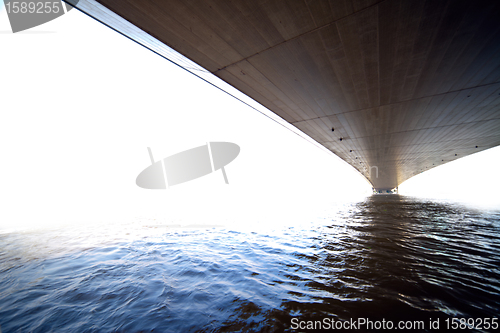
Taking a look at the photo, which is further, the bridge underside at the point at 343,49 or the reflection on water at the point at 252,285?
the bridge underside at the point at 343,49

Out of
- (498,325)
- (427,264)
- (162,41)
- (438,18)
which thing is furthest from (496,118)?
(162,41)

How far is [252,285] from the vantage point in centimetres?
335

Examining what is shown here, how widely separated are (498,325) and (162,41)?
29.9 ft

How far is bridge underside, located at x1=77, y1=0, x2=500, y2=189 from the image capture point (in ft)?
16.1

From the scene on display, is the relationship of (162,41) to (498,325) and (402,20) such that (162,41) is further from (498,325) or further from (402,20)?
(498,325)

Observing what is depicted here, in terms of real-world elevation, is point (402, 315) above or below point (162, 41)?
below

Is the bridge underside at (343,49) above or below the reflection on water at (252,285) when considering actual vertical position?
above

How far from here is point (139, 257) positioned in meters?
5.40

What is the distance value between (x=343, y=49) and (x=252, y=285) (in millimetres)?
7910

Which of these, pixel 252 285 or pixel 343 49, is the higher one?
pixel 343 49

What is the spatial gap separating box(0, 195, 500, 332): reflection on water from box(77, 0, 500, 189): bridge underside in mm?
6540

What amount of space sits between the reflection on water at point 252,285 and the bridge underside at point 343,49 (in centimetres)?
654

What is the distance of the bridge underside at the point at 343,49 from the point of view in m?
4.89

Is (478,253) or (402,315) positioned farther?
(478,253)
